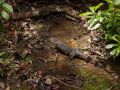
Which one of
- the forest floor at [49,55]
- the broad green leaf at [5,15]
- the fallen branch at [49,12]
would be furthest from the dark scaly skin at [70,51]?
the broad green leaf at [5,15]

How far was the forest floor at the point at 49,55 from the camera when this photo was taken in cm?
351

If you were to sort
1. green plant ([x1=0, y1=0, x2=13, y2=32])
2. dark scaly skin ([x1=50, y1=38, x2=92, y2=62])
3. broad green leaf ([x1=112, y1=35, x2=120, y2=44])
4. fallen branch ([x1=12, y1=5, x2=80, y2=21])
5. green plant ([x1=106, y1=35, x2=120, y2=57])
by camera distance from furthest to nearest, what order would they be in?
fallen branch ([x1=12, y1=5, x2=80, y2=21])
dark scaly skin ([x1=50, y1=38, x2=92, y2=62])
broad green leaf ([x1=112, y1=35, x2=120, y2=44])
green plant ([x1=106, y1=35, x2=120, y2=57])
green plant ([x1=0, y1=0, x2=13, y2=32])

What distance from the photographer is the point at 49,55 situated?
393 cm

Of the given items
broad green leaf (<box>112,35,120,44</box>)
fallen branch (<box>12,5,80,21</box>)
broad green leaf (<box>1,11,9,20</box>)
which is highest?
broad green leaf (<box>1,11,9,20</box>)

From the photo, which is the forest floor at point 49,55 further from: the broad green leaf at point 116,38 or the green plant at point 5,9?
the green plant at point 5,9

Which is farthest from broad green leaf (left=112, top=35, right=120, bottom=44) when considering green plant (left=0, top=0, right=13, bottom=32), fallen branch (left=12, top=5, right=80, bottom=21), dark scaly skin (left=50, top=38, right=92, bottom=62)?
green plant (left=0, top=0, right=13, bottom=32)

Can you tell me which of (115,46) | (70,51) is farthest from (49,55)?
(115,46)

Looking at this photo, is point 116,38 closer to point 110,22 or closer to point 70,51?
point 110,22

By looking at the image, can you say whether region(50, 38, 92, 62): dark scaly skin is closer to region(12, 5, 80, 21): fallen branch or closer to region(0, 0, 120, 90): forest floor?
region(0, 0, 120, 90): forest floor

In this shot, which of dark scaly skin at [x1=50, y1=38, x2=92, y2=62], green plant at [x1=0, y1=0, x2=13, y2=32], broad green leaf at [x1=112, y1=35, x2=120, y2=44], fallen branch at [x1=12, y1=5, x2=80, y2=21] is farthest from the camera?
fallen branch at [x1=12, y1=5, x2=80, y2=21]

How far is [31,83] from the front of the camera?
11.5ft

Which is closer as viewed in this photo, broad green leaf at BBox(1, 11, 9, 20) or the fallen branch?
broad green leaf at BBox(1, 11, 9, 20)

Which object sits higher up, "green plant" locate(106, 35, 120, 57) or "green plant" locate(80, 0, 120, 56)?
"green plant" locate(80, 0, 120, 56)

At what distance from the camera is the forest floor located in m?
3.51
